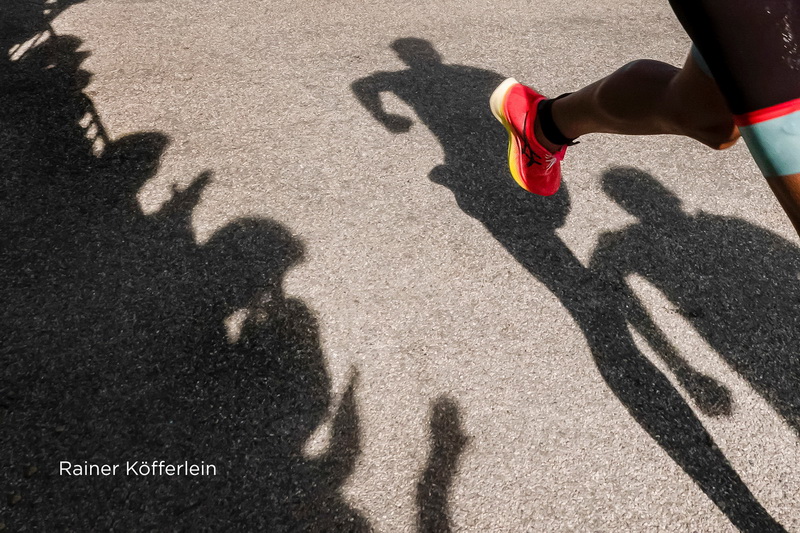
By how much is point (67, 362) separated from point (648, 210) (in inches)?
96.6

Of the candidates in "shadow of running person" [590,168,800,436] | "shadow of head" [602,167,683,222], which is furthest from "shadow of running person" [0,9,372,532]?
"shadow of head" [602,167,683,222]

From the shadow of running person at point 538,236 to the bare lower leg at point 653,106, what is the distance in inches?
20.9

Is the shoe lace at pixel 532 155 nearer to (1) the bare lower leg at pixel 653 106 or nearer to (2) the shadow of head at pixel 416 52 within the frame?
(1) the bare lower leg at pixel 653 106

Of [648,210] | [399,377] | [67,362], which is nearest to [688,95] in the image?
[648,210]

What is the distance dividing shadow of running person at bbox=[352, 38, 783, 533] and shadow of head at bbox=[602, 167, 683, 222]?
259 millimetres

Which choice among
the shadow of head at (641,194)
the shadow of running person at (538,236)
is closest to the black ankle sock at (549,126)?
the shadow of running person at (538,236)

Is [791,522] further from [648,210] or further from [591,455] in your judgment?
[648,210]

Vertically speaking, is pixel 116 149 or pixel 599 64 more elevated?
pixel 116 149

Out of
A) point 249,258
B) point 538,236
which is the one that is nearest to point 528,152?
point 538,236

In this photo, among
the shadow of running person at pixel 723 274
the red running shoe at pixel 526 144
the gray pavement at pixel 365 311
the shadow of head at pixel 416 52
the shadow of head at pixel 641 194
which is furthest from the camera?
the shadow of head at pixel 416 52

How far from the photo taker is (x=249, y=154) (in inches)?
109

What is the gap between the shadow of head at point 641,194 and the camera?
2635mm

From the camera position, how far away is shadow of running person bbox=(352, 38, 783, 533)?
1.83 meters

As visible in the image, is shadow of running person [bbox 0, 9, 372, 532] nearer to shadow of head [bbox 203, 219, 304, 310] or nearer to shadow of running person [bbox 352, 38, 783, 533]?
shadow of head [bbox 203, 219, 304, 310]
